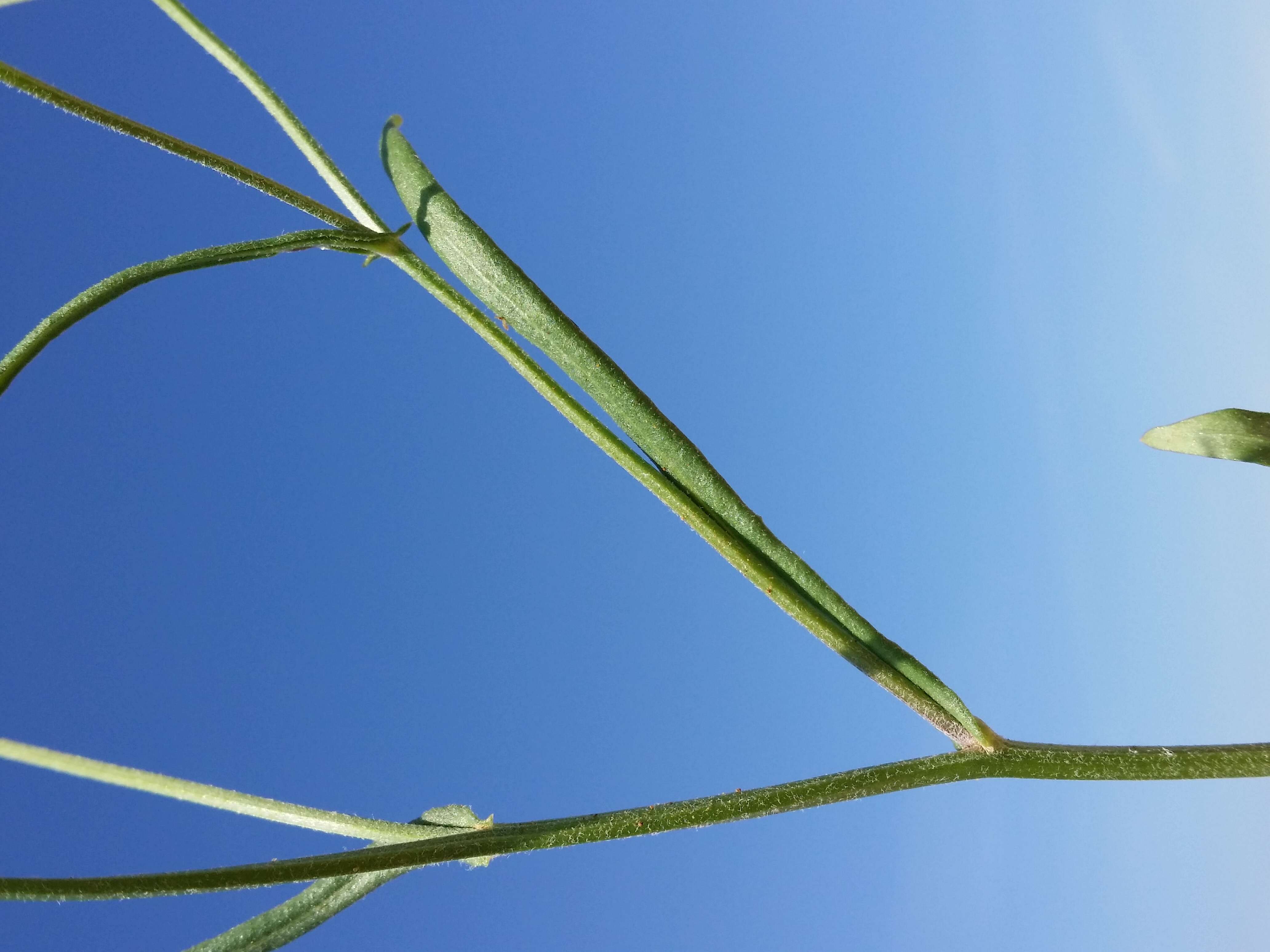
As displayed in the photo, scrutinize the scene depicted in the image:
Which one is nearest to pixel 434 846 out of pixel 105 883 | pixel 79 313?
pixel 105 883

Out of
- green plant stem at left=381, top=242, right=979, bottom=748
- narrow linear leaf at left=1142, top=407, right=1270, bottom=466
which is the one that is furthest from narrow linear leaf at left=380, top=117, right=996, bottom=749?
narrow linear leaf at left=1142, top=407, right=1270, bottom=466

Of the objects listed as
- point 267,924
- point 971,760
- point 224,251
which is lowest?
point 267,924

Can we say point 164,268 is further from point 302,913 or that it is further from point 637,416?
point 302,913

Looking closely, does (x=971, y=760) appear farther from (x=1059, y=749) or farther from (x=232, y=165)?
(x=232, y=165)

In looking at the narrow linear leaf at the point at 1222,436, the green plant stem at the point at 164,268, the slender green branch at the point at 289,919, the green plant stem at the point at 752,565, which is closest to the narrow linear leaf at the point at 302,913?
the slender green branch at the point at 289,919

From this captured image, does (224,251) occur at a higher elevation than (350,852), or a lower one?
higher

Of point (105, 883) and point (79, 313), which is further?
point (79, 313)

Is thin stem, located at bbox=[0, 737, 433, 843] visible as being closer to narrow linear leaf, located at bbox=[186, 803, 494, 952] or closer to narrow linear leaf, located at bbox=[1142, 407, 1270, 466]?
narrow linear leaf, located at bbox=[186, 803, 494, 952]
